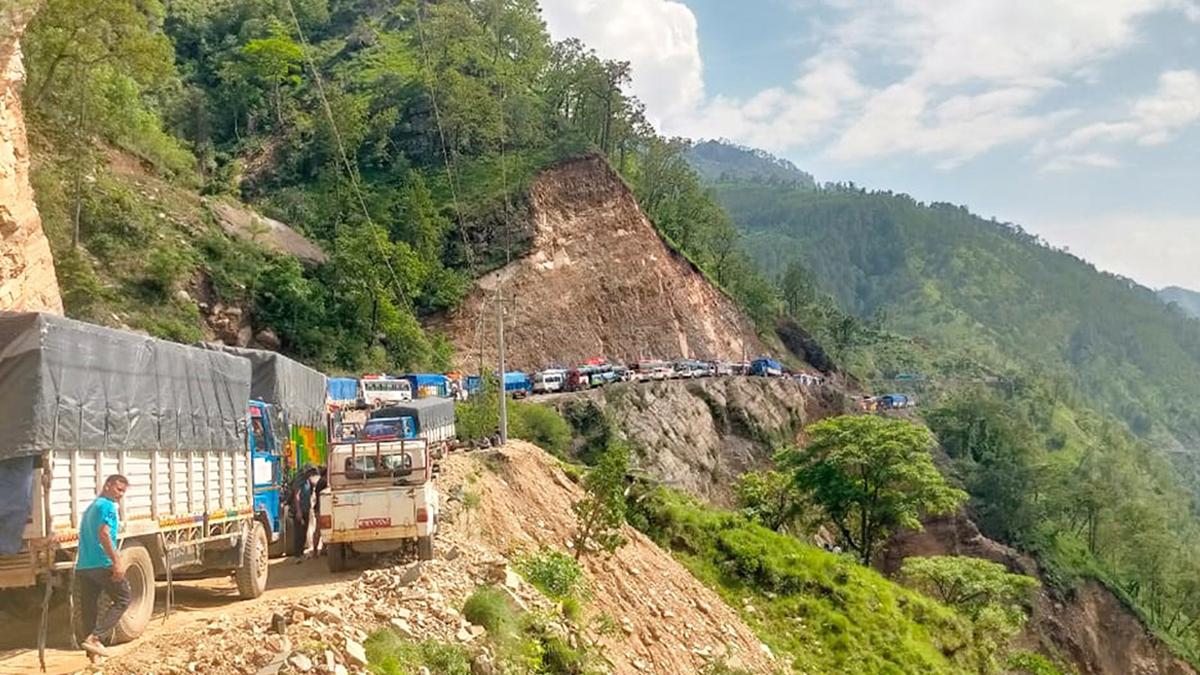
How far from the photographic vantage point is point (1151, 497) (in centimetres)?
9769

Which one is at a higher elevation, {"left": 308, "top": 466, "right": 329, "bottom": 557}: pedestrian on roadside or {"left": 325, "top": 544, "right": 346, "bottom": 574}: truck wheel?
{"left": 308, "top": 466, "right": 329, "bottom": 557}: pedestrian on roadside

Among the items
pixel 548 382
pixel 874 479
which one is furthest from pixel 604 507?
pixel 548 382

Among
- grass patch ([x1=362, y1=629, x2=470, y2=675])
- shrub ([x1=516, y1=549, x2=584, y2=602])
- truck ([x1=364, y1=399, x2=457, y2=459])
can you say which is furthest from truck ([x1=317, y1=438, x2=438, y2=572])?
truck ([x1=364, y1=399, x2=457, y2=459])

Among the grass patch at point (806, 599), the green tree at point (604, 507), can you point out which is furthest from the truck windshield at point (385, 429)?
the grass patch at point (806, 599)

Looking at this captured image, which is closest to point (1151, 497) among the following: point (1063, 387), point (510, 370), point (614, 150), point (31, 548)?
point (1063, 387)

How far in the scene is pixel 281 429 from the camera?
16.4 m

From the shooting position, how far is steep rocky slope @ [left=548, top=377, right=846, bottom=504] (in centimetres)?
5278

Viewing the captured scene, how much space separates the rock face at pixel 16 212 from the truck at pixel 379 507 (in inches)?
532

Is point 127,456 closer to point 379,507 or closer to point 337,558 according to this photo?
point 379,507

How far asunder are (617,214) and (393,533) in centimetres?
5782

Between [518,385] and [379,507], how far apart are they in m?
39.9

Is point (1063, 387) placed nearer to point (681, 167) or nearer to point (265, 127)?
point (681, 167)

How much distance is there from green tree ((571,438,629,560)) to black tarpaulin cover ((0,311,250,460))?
7627 millimetres

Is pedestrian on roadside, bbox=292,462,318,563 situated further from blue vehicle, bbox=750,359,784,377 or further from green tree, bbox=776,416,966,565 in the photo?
blue vehicle, bbox=750,359,784,377
